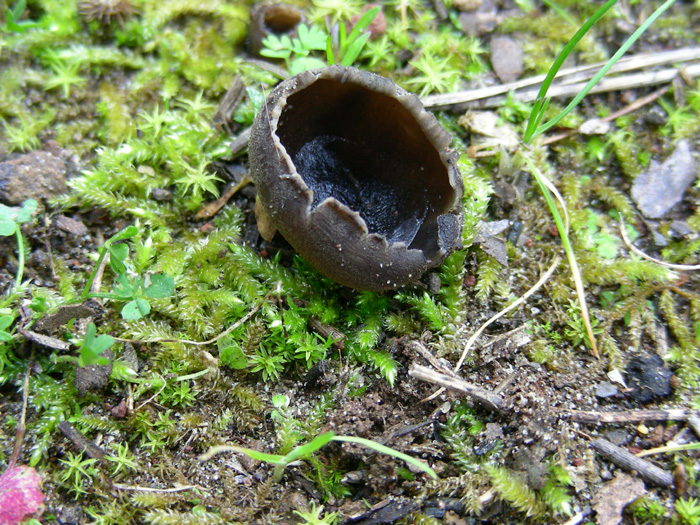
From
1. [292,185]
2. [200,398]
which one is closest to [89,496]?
[200,398]

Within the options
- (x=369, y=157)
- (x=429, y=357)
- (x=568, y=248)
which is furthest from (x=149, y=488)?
(x=568, y=248)

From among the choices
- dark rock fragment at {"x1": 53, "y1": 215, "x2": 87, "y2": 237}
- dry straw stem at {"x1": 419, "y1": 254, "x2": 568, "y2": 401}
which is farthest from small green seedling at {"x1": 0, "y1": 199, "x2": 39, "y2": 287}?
dry straw stem at {"x1": 419, "y1": 254, "x2": 568, "y2": 401}

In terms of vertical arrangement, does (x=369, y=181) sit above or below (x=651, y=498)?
above

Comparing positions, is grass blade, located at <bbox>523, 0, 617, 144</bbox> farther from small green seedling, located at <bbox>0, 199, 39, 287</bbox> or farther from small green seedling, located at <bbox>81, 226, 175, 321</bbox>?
small green seedling, located at <bbox>0, 199, 39, 287</bbox>

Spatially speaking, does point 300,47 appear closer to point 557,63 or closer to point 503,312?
point 557,63

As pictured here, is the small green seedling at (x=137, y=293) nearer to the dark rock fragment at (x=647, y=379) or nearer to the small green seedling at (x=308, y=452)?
the small green seedling at (x=308, y=452)

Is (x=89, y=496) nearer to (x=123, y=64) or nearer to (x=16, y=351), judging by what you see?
(x=16, y=351)
